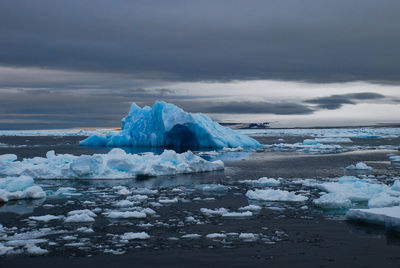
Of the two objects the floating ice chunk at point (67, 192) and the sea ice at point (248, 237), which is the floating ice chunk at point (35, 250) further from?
the floating ice chunk at point (67, 192)

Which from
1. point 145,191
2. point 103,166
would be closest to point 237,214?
point 145,191

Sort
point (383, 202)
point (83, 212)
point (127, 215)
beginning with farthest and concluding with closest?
point (383, 202) < point (83, 212) < point (127, 215)

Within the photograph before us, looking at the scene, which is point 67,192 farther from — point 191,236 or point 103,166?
point 191,236

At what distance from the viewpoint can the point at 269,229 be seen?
28.7 ft

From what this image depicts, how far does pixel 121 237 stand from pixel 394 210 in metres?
5.37

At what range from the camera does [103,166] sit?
17.1 metres

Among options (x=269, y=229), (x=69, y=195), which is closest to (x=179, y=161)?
(x=69, y=195)

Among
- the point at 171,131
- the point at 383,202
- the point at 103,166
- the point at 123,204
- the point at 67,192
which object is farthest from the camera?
the point at 171,131

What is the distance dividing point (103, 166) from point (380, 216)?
1111 cm

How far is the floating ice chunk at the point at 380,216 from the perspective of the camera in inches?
329

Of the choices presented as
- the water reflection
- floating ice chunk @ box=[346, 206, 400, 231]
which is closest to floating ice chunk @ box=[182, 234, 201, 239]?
floating ice chunk @ box=[346, 206, 400, 231]

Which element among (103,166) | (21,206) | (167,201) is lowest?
(21,206)

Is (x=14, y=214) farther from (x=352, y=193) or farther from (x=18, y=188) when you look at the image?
(x=352, y=193)

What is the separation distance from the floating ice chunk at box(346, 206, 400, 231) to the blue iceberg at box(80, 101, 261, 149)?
23825 mm
